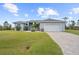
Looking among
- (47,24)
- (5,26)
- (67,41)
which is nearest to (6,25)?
(5,26)

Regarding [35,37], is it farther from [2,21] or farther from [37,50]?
[2,21]

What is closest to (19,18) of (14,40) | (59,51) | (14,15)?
(14,15)

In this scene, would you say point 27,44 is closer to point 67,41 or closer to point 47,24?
point 47,24


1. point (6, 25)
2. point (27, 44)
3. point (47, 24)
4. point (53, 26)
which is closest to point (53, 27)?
point (53, 26)

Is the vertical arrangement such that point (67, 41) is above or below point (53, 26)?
below

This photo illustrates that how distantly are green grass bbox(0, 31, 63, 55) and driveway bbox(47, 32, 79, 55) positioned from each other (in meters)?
0.11

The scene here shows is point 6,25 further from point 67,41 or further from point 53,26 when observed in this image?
point 67,41

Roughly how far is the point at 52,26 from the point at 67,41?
0.51 metres

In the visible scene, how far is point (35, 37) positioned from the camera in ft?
18.3

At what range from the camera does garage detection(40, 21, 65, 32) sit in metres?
5.62

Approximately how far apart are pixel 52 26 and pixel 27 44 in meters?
0.74

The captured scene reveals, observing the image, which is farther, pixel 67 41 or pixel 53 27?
pixel 53 27

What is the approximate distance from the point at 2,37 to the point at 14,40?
299 millimetres

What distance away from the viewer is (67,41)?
Result: 18.2ft
